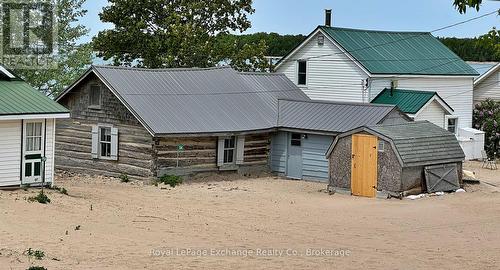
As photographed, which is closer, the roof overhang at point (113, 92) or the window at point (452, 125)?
the roof overhang at point (113, 92)

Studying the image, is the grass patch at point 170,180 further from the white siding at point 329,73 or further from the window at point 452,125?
the window at point 452,125

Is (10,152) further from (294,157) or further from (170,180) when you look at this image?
(294,157)

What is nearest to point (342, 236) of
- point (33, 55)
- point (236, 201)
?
point (236, 201)

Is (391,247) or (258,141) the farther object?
(258,141)

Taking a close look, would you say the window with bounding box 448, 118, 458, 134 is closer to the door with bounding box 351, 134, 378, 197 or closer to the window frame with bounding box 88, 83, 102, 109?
the door with bounding box 351, 134, 378, 197

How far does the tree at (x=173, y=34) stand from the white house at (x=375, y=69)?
417 centimetres

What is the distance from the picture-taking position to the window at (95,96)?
39719 millimetres

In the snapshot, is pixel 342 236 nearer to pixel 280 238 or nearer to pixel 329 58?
pixel 280 238

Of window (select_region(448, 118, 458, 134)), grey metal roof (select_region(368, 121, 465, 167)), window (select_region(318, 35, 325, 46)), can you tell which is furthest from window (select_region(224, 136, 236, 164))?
window (select_region(448, 118, 458, 134))

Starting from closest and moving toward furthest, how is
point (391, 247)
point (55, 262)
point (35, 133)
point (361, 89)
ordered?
point (55, 262) → point (391, 247) → point (35, 133) → point (361, 89)

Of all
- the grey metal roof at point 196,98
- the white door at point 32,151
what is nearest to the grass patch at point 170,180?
the grey metal roof at point 196,98

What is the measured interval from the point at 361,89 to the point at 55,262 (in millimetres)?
29446

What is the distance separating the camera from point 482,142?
50062 millimetres

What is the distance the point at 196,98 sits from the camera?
41.0m
